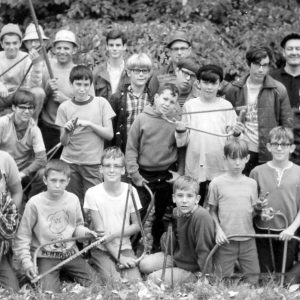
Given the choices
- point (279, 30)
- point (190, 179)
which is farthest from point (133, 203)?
point (279, 30)

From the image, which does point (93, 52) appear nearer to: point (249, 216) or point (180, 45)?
point (180, 45)

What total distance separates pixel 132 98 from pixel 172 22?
331 cm

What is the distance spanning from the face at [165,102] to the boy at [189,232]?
88 cm

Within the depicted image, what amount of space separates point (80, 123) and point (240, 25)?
4.13m

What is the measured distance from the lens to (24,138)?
8688 mm

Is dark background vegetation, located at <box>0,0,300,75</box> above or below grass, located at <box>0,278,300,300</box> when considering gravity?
above

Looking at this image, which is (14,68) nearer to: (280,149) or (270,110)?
(270,110)

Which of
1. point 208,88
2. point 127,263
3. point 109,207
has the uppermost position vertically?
point 208,88

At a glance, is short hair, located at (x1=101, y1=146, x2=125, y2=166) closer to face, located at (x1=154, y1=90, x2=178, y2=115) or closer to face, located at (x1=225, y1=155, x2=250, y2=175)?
face, located at (x1=154, y1=90, x2=178, y2=115)

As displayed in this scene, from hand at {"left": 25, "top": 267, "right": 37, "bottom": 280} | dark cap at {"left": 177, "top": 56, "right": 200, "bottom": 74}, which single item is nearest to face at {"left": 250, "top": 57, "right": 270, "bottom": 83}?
dark cap at {"left": 177, "top": 56, "right": 200, "bottom": 74}

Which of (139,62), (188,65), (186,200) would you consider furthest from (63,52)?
Answer: (186,200)

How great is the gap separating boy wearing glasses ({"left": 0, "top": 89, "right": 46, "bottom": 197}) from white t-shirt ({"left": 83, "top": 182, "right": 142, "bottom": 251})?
734 mm

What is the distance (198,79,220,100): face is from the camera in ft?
28.1

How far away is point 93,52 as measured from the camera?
11039 mm
